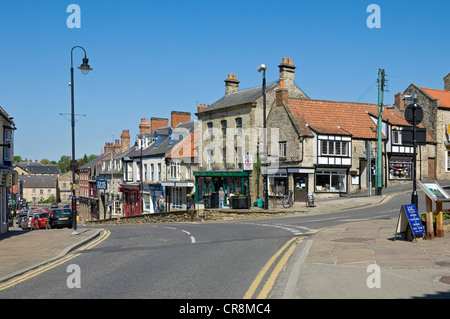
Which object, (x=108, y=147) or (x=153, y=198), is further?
(x=108, y=147)

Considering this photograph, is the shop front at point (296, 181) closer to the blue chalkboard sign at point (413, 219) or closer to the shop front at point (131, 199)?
the shop front at point (131, 199)

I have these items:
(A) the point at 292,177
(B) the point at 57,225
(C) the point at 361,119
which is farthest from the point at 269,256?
(C) the point at 361,119

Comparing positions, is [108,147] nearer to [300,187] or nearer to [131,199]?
[131,199]

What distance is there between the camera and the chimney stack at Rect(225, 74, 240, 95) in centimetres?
5236

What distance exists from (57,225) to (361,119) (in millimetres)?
28668

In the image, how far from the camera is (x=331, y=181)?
1603 inches

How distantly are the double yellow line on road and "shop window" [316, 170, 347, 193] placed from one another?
82.1ft

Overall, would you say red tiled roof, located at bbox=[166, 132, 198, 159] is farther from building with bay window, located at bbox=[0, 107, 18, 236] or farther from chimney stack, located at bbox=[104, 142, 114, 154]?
chimney stack, located at bbox=[104, 142, 114, 154]

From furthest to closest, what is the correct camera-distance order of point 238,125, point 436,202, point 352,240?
point 238,125 < point 352,240 < point 436,202

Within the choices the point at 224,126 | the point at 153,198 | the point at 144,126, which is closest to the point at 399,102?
the point at 224,126

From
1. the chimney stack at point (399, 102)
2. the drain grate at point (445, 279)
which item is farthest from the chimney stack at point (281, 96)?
the drain grate at point (445, 279)

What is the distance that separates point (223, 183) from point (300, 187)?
927 cm

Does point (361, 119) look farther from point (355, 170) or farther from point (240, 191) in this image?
point (240, 191)

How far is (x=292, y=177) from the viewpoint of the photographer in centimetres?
3956
